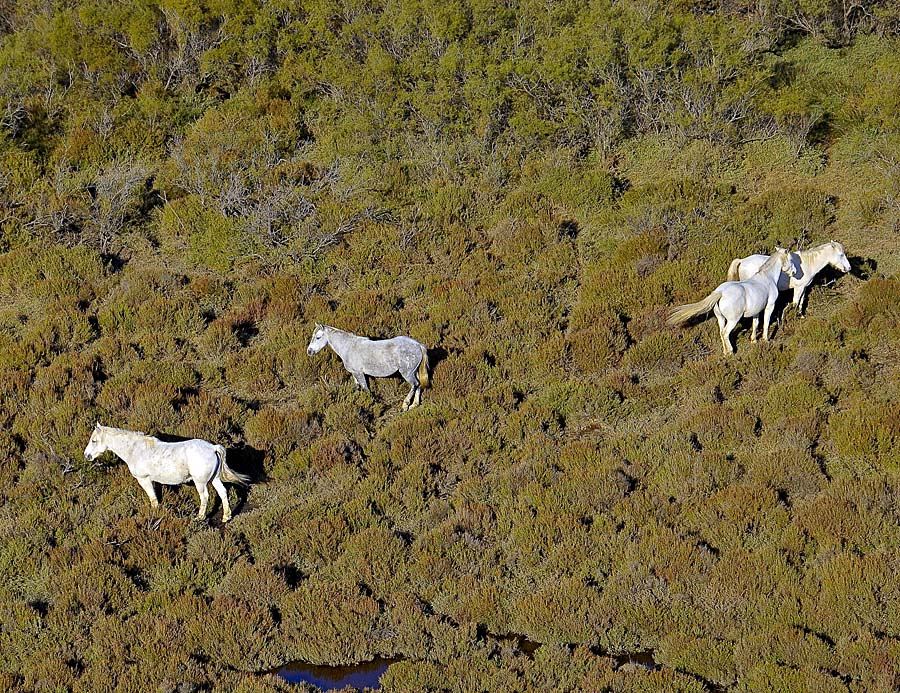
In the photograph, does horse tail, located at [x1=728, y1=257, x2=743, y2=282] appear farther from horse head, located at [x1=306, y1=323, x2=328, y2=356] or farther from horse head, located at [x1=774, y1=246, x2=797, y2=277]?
horse head, located at [x1=306, y1=323, x2=328, y2=356]

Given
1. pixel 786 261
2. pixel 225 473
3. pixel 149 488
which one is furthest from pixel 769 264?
pixel 149 488

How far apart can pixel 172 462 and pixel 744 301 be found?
23.8 ft

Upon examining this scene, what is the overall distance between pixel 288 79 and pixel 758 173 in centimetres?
1029

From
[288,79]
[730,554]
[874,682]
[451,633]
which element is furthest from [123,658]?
[288,79]

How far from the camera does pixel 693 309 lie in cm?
1172

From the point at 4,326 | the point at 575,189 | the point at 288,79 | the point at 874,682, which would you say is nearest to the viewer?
the point at 874,682

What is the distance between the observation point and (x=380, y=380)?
11.8 m

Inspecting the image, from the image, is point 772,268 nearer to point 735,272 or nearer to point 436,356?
point 735,272

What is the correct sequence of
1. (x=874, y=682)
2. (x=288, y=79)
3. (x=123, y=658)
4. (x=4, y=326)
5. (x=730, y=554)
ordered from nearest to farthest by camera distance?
(x=874, y=682), (x=123, y=658), (x=730, y=554), (x=4, y=326), (x=288, y=79)

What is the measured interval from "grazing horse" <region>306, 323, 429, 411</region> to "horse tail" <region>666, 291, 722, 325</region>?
3388 millimetres

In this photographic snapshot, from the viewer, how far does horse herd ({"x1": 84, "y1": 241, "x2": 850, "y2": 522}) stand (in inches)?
373

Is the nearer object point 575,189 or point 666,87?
point 575,189

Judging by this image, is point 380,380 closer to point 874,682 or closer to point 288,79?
point 874,682

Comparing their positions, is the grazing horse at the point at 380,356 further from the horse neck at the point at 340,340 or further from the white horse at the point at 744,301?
the white horse at the point at 744,301
